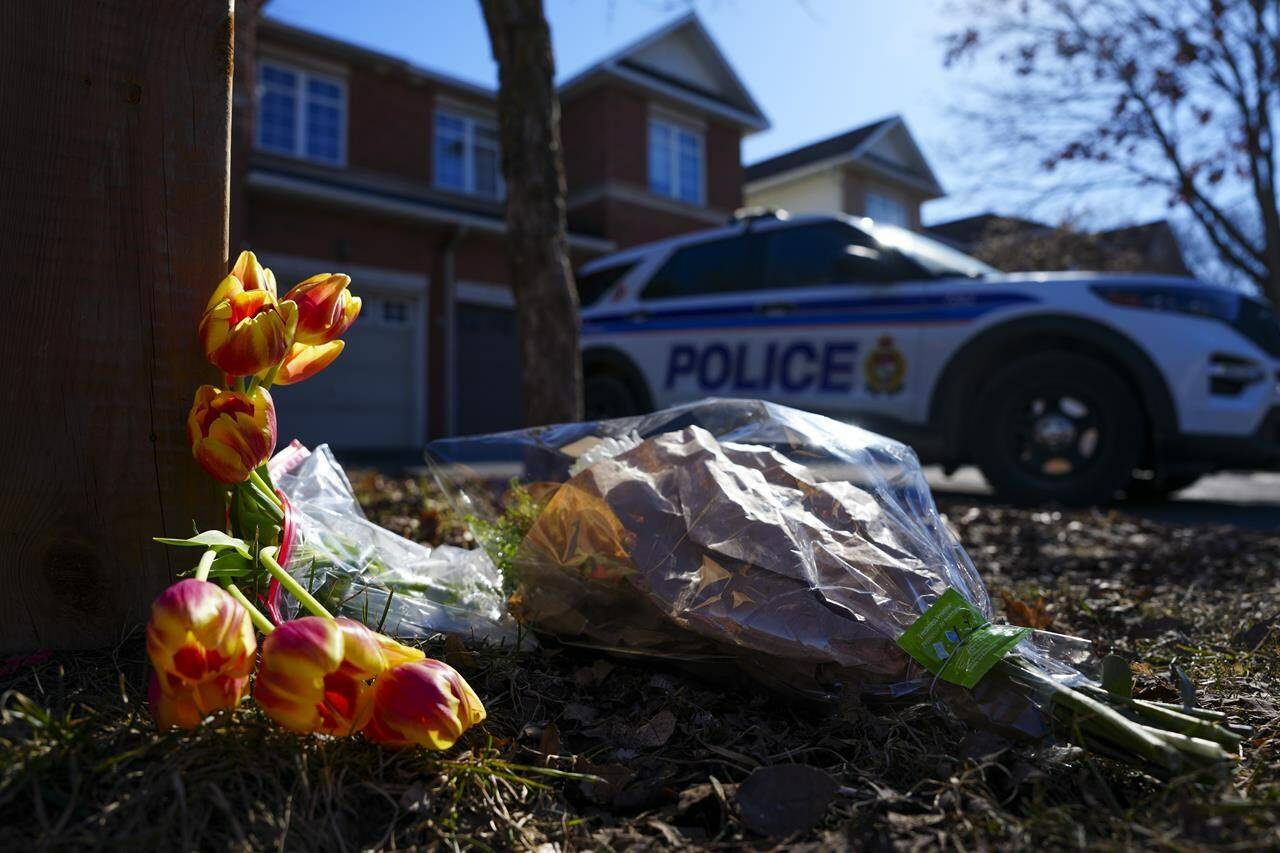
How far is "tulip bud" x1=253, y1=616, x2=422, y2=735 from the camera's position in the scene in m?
1.03

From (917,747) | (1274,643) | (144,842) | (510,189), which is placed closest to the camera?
(144,842)

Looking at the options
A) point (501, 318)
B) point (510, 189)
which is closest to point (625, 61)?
point (501, 318)

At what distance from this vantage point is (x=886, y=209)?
21266 millimetres

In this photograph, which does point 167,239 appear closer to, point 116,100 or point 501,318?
point 116,100

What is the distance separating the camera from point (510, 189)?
12.7 feet

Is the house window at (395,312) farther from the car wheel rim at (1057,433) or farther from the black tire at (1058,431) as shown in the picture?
the car wheel rim at (1057,433)

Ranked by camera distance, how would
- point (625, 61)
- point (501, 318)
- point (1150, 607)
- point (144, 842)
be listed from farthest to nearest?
point (625, 61), point (501, 318), point (1150, 607), point (144, 842)

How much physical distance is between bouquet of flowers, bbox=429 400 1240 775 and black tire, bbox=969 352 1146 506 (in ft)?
11.2

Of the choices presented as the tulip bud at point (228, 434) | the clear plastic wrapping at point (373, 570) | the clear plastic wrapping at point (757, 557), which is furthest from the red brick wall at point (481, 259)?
the tulip bud at point (228, 434)

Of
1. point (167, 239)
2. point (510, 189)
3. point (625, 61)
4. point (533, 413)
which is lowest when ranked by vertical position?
point (533, 413)

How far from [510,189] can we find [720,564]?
2827 millimetres

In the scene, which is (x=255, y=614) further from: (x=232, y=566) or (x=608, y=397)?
(x=608, y=397)

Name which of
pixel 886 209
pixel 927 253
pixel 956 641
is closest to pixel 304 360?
pixel 956 641

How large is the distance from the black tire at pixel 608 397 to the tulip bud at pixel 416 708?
5.55 metres
